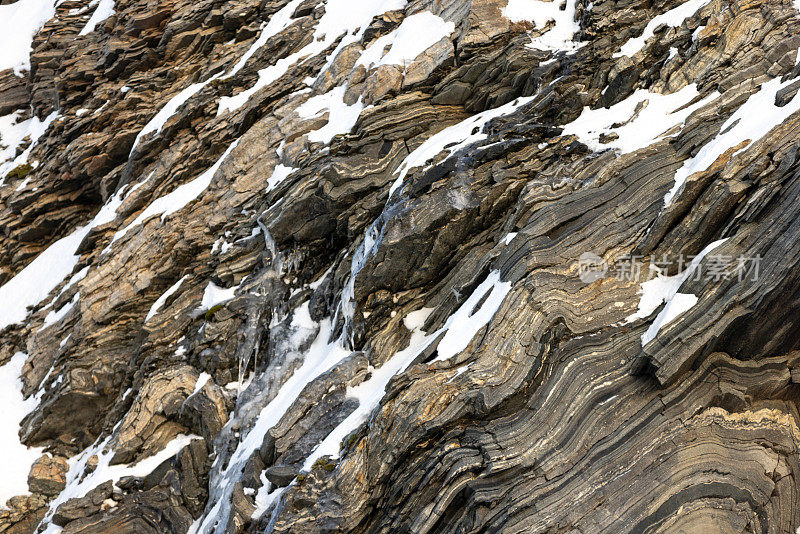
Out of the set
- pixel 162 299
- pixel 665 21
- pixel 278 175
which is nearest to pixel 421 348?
pixel 278 175

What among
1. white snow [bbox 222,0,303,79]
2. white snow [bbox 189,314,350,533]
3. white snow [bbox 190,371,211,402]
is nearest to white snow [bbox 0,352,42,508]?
white snow [bbox 190,371,211,402]

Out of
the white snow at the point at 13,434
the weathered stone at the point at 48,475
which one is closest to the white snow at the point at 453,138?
the weathered stone at the point at 48,475

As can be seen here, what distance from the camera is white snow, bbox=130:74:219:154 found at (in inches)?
1232

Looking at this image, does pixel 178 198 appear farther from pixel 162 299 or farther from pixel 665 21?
pixel 665 21

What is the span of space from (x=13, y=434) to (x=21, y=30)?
37.3m

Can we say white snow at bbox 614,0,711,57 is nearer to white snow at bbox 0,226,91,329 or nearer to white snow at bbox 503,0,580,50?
white snow at bbox 503,0,580,50

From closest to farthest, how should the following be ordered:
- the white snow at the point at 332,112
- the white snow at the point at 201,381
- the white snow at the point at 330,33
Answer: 1. the white snow at the point at 201,381
2. the white snow at the point at 332,112
3. the white snow at the point at 330,33

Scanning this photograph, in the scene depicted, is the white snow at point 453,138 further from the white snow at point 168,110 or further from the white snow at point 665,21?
the white snow at point 168,110

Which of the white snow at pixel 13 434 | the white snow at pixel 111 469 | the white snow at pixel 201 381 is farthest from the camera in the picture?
the white snow at pixel 13 434

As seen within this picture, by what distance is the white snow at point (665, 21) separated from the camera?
1998 cm

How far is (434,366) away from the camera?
1350 cm

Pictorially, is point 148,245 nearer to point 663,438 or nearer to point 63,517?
point 63,517

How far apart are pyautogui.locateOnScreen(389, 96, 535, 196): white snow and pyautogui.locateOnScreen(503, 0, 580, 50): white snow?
A: 3.29 m

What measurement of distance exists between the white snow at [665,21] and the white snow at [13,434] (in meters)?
27.2
